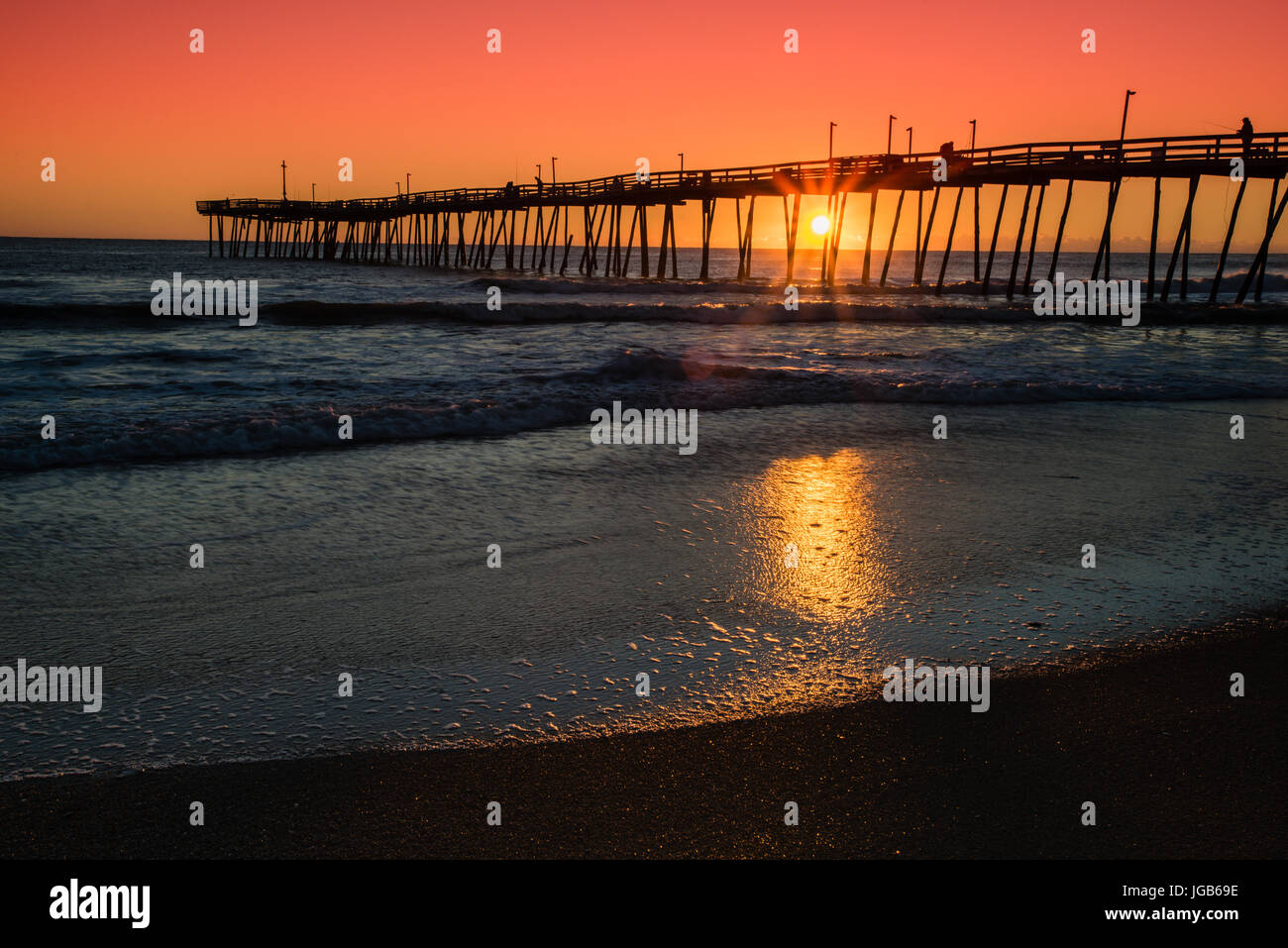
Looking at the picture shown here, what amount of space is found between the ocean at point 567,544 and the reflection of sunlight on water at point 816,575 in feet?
0.09

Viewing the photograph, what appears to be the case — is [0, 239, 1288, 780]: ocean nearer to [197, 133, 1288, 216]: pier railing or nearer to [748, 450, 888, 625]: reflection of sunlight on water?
[748, 450, 888, 625]: reflection of sunlight on water

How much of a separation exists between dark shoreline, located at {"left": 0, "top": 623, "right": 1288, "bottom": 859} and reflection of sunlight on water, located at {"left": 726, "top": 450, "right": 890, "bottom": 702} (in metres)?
0.37

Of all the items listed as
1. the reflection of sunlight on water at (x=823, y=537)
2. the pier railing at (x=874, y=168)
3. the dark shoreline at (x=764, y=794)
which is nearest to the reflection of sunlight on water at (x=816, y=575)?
the reflection of sunlight on water at (x=823, y=537)

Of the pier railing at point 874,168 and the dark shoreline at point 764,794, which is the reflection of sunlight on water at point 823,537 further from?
the pier railing at point 874,168

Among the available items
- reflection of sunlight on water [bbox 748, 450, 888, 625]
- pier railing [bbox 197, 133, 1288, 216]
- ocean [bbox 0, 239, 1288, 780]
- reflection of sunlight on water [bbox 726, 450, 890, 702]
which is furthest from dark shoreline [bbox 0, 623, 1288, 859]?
pier railing [bbox 197, 133, 1288, 216]

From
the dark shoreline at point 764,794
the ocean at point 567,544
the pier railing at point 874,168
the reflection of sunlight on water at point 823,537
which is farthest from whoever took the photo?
the pier railing at point 874,168

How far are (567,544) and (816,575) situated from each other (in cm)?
155

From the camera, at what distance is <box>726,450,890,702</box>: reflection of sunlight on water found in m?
3.93

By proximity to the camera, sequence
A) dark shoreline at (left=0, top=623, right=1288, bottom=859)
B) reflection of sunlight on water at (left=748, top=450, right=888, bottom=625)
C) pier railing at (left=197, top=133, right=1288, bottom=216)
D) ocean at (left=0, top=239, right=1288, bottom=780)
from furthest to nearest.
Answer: pier railing at (left=197, top=133, right=1288, bottom=216) → reflection of sunlight on water at (left=748, top=450, right=888, bottom=625) → ocean at (left=0, top=239, right=1288, bottom=780) → dark shoreline at (left=0, top=623, right=1288, bottom=859)

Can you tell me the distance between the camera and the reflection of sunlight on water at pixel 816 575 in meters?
3.93

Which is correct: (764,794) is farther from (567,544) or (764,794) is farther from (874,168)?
(874,168)

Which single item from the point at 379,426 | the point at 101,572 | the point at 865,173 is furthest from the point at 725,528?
the point at 865,173

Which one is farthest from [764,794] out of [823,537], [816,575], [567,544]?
[823,537]

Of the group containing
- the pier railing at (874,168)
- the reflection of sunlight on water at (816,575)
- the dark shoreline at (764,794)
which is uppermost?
the pier railing at (874,168)
